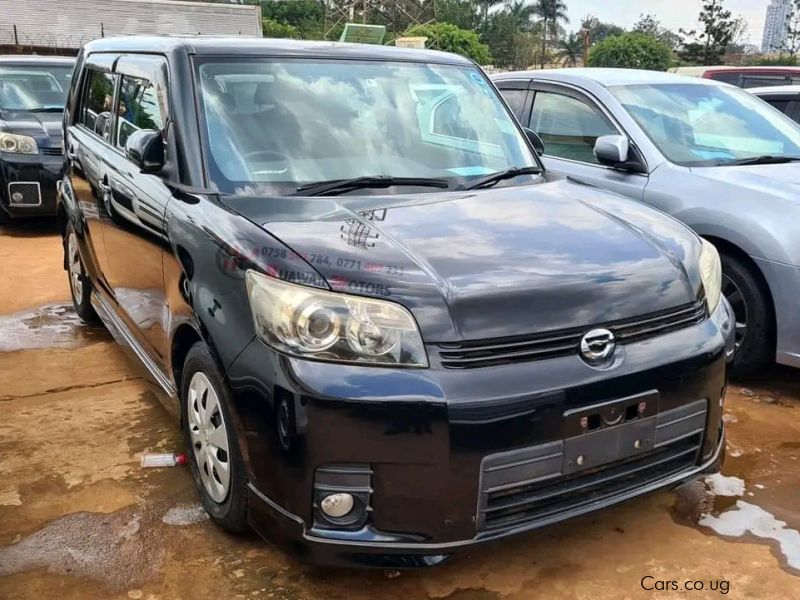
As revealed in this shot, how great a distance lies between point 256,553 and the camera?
2.80 m

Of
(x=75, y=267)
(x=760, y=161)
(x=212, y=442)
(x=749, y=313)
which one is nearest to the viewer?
(x=212, y=442)

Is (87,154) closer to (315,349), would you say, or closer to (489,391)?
(315,349)

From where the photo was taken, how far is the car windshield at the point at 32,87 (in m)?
8.82

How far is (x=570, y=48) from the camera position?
66062 mm

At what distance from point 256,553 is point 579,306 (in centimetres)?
144

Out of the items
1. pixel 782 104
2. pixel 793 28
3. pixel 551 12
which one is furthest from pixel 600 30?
pixel 782 104

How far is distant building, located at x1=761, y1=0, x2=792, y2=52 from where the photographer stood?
45.9 m

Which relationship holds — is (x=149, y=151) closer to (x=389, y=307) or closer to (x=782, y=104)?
(x=389, y=307)

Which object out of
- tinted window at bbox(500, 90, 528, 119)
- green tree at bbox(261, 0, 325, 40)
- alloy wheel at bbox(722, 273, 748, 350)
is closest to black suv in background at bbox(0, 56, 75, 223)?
tinted window at bbox(500, 90, 528, 119)

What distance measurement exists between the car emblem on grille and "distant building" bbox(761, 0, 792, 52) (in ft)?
165

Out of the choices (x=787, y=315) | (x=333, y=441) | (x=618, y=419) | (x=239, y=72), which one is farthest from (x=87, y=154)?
(x=787, y=315)

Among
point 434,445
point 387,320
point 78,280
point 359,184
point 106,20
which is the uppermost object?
point 106,20

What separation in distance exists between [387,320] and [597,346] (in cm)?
66

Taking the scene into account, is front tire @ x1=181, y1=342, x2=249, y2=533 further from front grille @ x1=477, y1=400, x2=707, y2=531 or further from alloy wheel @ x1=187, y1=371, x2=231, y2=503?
front grille @ x1=477, y1=400, x2=707, y2=531
